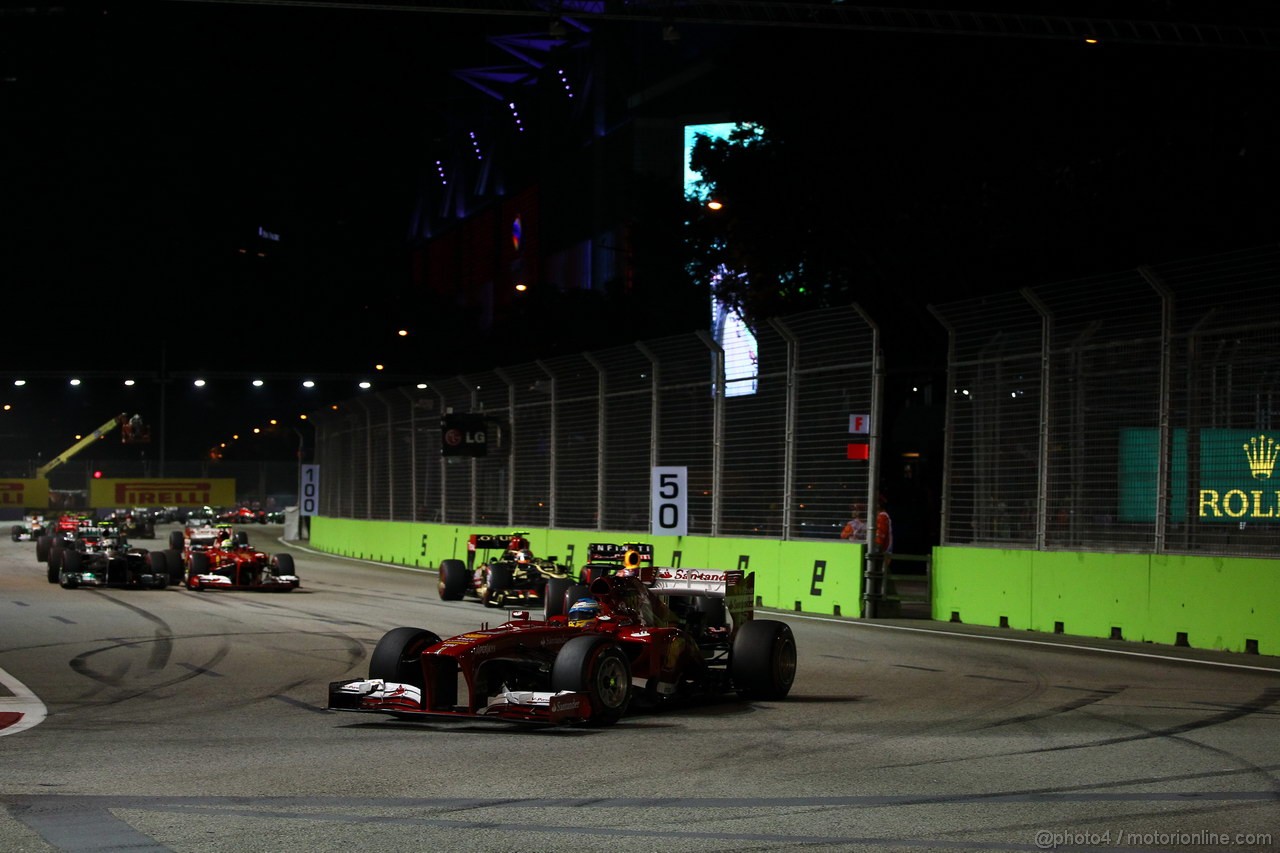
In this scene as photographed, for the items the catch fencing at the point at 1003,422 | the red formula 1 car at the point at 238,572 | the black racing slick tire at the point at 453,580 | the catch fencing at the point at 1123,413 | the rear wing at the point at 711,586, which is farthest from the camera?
the red formula 1 car at the point at 238,572

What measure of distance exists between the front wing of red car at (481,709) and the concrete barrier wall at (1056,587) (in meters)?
8.85

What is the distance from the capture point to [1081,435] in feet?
61.0

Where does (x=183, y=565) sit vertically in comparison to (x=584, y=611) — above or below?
below

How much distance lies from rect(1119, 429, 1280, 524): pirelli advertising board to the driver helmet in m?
8.20

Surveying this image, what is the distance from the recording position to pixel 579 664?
10.1 meters

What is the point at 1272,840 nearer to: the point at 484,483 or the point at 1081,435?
the point at 1081,435

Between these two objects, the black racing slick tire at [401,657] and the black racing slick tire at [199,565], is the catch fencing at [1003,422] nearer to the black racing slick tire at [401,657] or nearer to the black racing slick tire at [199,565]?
Answer: the black racing slick tire at [199,565]

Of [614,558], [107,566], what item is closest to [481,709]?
[614,558]

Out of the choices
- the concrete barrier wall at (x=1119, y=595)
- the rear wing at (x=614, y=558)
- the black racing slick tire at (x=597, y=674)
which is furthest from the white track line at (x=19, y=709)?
the concrete barrier wall at (x=1119, y=595)

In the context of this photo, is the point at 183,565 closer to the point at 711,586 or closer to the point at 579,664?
the point at 711,586

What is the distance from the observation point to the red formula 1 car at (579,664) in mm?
10125

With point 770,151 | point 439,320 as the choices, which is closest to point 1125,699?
point 770,151

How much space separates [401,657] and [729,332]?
2171 inches

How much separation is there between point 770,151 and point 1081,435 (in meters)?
18.1
